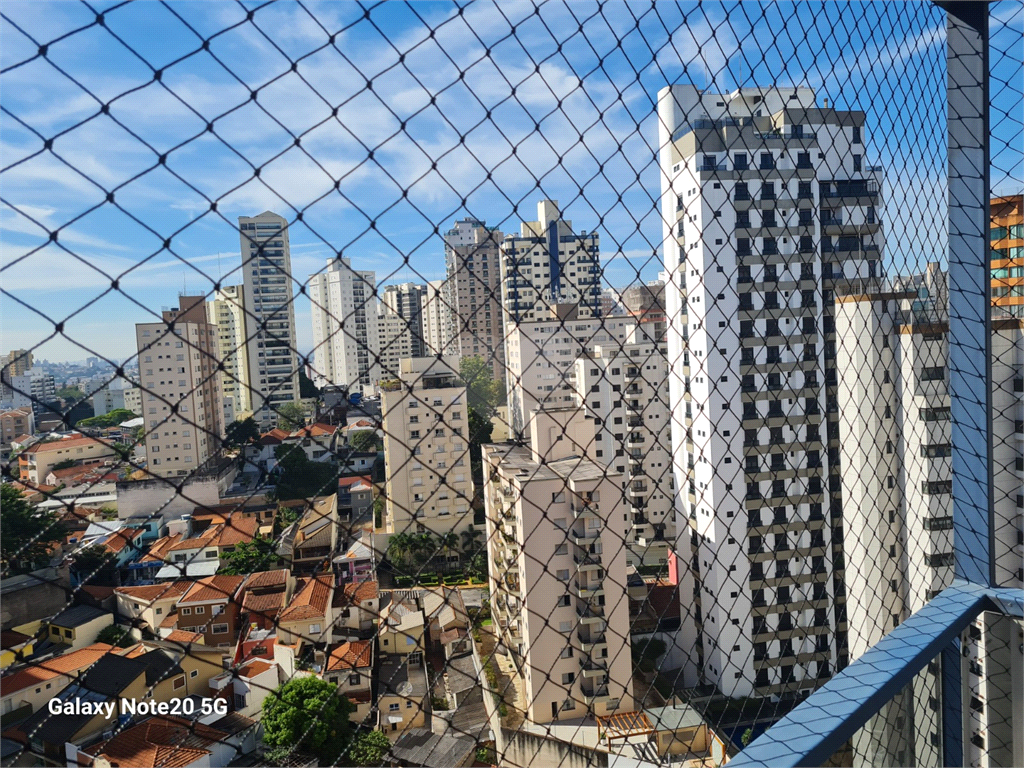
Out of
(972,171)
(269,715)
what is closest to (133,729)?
(269,715)

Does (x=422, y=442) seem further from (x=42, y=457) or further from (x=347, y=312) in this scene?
(x=42, y=457)

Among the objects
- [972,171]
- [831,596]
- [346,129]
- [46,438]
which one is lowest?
[831,596]

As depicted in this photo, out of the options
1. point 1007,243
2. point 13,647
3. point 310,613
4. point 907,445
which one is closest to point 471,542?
point 13,647

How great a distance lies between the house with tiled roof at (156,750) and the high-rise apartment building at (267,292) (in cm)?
312

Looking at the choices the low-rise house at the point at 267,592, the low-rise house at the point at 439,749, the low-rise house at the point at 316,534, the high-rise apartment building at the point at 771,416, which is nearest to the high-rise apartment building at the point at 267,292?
the low-rise house at the point at 316,534

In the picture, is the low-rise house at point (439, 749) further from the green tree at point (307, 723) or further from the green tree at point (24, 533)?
the green tree at point (24, 533)

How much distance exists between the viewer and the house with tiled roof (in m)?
3.42

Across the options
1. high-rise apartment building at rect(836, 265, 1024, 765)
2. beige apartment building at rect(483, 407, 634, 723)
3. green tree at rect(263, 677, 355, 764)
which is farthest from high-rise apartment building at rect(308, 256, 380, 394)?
beige apartment building at rect(483, 407, 634, 723)

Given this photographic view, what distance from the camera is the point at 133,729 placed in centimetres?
404

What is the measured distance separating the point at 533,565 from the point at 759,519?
12.0 ft

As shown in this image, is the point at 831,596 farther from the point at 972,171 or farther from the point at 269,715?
the point at 972,171

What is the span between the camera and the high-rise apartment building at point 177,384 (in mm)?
737

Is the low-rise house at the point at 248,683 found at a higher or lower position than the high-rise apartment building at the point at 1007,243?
lower

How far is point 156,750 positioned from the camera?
377cm
